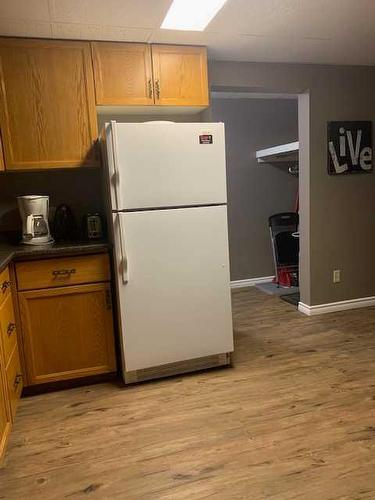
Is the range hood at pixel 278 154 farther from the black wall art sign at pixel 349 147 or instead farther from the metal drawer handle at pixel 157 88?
the metal drawer handle at pixel 157 88

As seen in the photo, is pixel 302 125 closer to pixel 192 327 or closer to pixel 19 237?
pixel 192 327

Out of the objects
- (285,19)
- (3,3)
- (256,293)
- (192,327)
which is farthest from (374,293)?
(3,3)

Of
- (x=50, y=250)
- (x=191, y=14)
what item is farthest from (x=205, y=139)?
(x=50, y=250)

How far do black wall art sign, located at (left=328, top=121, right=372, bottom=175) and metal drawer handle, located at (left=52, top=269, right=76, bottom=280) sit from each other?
2455 mm

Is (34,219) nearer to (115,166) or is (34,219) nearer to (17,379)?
(115,166)

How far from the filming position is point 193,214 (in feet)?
8.02

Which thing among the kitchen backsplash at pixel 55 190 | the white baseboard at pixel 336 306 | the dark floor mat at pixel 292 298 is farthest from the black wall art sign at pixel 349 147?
the kitchen backsplash at pixel 55 190

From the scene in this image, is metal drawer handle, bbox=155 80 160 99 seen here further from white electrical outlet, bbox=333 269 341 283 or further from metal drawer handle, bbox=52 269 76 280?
white electrical outlet, bbox=333 269 341 283

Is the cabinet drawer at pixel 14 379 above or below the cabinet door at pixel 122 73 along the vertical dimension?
below

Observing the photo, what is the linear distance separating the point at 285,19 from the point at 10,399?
8.80 feet

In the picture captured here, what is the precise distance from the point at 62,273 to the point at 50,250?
16cm

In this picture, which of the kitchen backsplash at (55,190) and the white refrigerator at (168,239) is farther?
the kitchen backsplash at (55,190)

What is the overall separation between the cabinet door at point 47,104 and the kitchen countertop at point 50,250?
53cm

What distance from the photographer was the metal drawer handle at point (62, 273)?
93.2 inches
